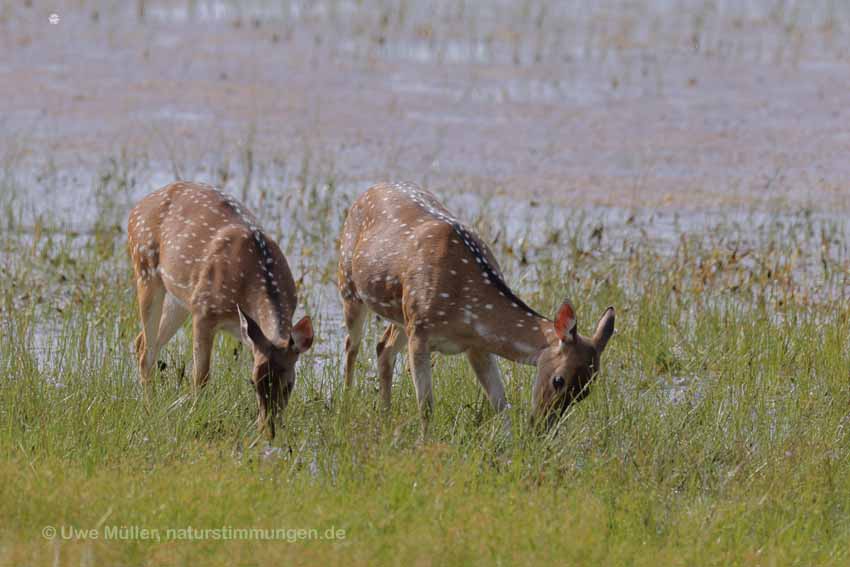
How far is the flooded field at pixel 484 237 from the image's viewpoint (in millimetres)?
7375

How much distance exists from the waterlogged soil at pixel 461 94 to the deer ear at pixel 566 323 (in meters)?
5.70

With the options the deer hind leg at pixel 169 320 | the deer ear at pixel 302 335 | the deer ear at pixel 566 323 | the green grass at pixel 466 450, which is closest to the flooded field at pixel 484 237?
the green grass at pixel 466 450

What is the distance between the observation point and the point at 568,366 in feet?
27.2

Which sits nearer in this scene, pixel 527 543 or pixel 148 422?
pixel 527 543

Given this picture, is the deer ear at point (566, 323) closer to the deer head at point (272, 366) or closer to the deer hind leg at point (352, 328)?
the deer head at point (272, 366)

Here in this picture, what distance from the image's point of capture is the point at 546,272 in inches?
482

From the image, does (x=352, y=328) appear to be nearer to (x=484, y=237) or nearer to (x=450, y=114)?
(x=484, y=237)

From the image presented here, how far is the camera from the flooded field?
7375 millimetres

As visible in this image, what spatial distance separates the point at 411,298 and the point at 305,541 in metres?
2.39

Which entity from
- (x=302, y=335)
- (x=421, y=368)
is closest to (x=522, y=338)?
(x=421, y=368)

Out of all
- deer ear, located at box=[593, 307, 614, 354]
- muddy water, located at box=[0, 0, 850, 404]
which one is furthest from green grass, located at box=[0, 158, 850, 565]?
muddy water, located at box=[0, 0, 850, 404]

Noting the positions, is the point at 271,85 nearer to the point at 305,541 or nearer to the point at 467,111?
the point at 467,111

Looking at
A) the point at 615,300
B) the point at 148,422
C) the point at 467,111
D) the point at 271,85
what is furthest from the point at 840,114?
the point at 148,422

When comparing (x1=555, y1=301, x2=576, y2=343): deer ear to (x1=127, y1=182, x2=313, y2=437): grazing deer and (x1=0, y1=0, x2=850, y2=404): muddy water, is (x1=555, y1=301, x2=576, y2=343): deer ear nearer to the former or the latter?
(x1=127, y1=182, x2=313, y2=437): grazing deer
